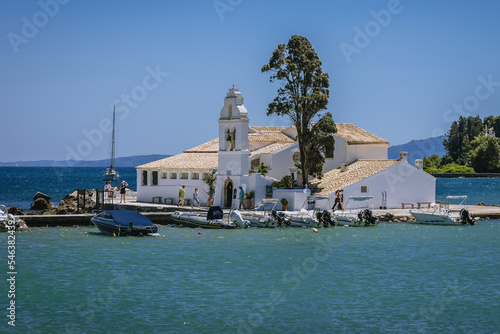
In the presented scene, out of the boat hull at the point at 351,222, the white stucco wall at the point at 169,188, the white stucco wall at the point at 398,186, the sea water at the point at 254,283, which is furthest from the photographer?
the white stucco wall at the point at 169,188

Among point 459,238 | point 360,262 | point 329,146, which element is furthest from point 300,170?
point 360,262

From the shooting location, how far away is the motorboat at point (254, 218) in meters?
43.7

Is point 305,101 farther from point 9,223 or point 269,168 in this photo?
point 9,223

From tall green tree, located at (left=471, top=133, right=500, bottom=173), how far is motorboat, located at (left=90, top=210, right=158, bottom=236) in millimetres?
137443

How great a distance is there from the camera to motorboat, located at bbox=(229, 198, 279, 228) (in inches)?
1719

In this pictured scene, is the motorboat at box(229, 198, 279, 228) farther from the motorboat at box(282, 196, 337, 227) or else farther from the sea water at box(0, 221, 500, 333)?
the sea water at box(0, 221, 500, 333)

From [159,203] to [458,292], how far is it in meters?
30.1

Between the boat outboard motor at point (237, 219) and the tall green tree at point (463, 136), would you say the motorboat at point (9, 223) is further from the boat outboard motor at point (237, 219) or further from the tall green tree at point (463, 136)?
the tall green tree at point (463, 136)

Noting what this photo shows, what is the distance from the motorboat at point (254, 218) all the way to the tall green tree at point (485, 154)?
422ft

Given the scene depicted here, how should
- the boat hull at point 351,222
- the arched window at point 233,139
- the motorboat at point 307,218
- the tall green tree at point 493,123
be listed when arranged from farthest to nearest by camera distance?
the tall green tree at point 493,123, the arched window at point 233,139, the boat hull at point 351,222, the motorboat at point 307,218

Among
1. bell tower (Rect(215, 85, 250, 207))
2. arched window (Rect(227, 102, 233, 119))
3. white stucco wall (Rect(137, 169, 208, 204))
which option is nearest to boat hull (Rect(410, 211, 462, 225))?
bell tower (Rect(215, 85, 250, 207))

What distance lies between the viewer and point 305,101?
51281 mm

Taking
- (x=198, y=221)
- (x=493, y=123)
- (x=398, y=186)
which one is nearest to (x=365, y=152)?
(x=398, y=186)

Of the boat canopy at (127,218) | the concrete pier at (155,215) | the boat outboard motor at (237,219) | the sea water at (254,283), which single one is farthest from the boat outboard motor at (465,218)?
the boat canopy at (127,218)
